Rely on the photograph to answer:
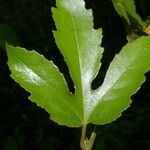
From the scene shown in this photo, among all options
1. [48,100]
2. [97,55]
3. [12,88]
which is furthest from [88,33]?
[12,88]

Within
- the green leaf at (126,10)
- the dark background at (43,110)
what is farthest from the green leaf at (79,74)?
the dark background at (43,110)

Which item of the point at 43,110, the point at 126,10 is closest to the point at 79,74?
the point at 126,10

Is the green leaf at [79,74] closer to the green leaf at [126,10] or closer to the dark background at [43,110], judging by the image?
the green leaf at [126,10]

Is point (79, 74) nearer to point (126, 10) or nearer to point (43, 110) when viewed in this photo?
point (126, 10)

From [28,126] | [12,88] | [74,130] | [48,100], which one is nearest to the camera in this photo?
[48,100]

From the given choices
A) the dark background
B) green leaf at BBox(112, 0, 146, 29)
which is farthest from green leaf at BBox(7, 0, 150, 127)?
the dark background

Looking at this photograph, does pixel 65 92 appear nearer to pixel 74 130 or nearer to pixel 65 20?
pixel 65 20
